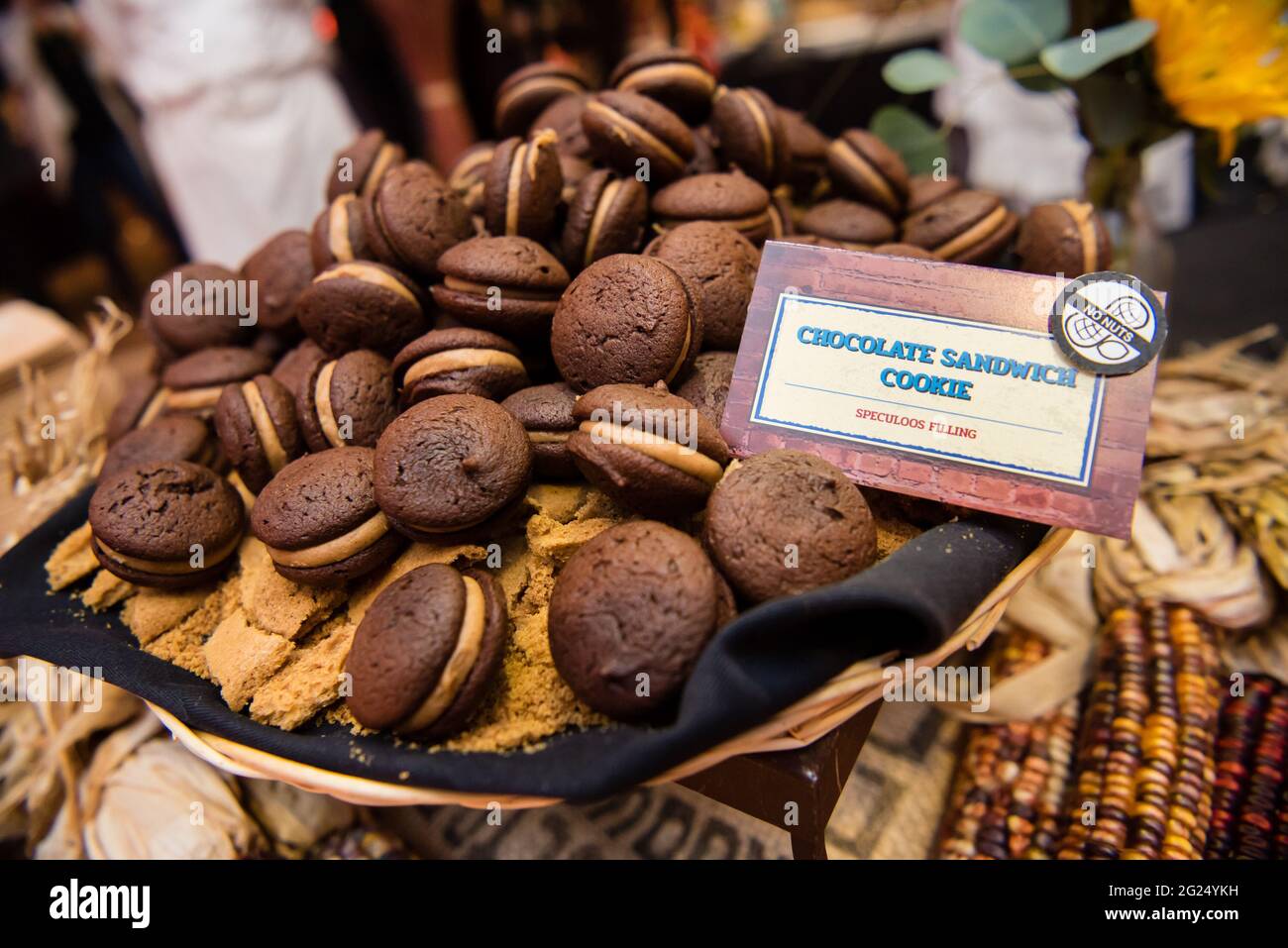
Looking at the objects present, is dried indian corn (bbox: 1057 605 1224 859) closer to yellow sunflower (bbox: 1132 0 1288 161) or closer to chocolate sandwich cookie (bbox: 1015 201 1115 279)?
chocolate sandwich cookie (bbox: 1015 201 1115 279)

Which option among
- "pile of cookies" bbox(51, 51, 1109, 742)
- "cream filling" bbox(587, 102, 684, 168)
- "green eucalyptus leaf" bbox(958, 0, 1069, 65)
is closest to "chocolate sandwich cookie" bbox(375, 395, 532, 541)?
"pile of cookies" bbox(51, 51, 1109, 742)

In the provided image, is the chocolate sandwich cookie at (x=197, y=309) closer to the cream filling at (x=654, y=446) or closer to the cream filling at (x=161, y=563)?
the cream filling at (x=161, y=563)

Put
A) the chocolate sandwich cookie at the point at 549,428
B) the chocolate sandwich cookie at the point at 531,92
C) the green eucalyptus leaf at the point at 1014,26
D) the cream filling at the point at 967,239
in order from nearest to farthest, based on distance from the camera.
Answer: the chocolate sandwich cookie at the point at 549,428
the cream filling at the point at 967,239
the green eucalyptus leaf at the point at 1014,26
the chocolate sandwich cookie at the point at 531,92

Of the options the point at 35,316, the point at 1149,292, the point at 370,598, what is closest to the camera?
the point at 1149,292

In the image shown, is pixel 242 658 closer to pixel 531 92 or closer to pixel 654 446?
pixel 654 446

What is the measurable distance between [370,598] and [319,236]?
3.50 feet

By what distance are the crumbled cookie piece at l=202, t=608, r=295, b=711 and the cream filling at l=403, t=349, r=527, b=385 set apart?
0.68m

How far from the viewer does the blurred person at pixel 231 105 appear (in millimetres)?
3559

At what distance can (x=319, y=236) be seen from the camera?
6.86 feet

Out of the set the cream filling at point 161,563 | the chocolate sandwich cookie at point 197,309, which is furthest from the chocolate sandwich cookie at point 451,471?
the chocolate sandwich cookie at point 197,309

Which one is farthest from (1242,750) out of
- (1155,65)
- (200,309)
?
(200,309)

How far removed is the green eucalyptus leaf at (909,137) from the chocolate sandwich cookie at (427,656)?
234 centimetres

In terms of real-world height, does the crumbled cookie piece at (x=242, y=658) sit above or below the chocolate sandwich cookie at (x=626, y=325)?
below

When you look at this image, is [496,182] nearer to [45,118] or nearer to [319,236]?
[319,236]
